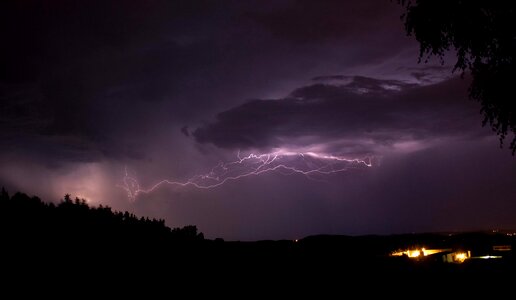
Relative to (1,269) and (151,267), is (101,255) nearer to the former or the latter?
(151,267)

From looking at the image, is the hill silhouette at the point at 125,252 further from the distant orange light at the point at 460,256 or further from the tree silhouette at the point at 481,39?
the distant orange light at the point at 460,256

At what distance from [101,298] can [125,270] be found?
0.52m

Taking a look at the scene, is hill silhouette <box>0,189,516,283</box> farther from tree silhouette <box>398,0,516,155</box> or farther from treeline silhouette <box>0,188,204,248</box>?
tree silhouette <box>398,0,516,155</box>

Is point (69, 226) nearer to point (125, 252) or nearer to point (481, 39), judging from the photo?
point (125, 252)

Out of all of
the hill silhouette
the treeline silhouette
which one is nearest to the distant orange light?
the hill silhouette

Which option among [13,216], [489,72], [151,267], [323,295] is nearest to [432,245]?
[489,72]

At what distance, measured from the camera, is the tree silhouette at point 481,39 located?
874 centimetres

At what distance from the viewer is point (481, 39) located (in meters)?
9.02

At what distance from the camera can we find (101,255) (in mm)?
4832

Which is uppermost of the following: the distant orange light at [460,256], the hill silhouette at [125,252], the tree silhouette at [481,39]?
the tree silhouette at [481,39]

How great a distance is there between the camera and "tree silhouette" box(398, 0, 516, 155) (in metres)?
Result: 8.74

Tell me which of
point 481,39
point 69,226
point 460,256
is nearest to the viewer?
point 69,226

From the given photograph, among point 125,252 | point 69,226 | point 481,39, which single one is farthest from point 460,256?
point 69,226

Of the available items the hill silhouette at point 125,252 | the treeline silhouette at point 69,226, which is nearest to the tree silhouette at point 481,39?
the hill silhouette at point 125,252
